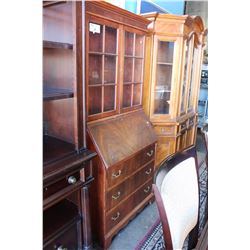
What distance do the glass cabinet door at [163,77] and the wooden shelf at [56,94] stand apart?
1316 mm

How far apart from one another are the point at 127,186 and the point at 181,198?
889 mm

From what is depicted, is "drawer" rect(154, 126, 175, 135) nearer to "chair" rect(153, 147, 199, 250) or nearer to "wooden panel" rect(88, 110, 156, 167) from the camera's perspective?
"wooden panel" rect(88, 110, 156, 167)

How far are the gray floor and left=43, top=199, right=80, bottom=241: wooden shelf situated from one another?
500 mm

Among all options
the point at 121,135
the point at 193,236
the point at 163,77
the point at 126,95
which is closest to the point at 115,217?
the point at 121,135

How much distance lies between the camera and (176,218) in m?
0.97

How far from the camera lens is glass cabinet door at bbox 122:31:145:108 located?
2.02 meters

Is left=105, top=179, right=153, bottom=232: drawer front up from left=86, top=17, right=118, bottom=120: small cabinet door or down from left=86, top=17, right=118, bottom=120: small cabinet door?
down

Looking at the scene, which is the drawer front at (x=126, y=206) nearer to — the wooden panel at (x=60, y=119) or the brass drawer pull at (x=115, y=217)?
the brass drawer pull at (x=115, y=217)

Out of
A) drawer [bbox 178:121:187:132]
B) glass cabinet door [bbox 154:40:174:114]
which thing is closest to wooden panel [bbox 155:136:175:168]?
drawer [bbox 178:121:187:132]

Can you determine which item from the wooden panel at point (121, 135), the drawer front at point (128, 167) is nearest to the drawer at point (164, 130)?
the wooden panel at point (121, 135)

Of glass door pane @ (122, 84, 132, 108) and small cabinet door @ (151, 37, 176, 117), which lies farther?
small cabinet door @ (151, 37, 176, 117)

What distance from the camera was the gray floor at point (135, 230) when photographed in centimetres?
182

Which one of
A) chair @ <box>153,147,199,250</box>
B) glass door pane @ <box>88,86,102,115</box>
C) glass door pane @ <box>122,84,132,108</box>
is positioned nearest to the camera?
chair @ <box>153,147,199,250</box>
